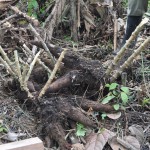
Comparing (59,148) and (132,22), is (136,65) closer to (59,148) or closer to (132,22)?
(132,22)

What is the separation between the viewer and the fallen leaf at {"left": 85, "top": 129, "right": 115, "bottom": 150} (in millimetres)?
2338

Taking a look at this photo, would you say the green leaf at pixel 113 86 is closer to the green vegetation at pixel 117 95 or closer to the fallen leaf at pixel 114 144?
the green vegetation at pixel 117 95

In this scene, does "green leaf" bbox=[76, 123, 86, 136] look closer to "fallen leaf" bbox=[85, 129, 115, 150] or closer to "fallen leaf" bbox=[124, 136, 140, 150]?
"fallen leaf" bbox=[85, 129, 115, 150]

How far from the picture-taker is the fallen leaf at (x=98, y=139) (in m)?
2.34

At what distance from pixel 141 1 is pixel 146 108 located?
1.20 metres

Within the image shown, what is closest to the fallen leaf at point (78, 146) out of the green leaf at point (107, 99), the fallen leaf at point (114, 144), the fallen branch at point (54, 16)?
the fallen leaf at point (114, 144)

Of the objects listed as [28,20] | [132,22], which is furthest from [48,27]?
[132,22]

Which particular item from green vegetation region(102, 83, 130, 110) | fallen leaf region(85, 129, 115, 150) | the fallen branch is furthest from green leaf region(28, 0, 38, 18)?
fallen leaf region(85, 129, 115, 150)

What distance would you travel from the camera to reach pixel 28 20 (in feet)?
11.7

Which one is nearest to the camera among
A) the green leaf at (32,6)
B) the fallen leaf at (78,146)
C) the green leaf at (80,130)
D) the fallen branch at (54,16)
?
the fallen leaf at (78,146)

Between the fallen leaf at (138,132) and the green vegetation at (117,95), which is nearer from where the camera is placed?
the fallen leaf at (138,132)

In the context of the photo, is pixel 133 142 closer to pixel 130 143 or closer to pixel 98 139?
pixel 130 143

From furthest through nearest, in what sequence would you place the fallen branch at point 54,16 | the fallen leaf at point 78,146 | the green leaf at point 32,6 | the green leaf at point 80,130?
the green leaf at point 32,6 → the fallen branch at point 54,16 → the green leaf at point 80,130 → the fallen leaf at point 78,146

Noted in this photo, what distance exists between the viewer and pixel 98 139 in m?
2.38
